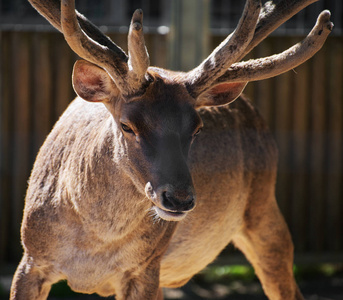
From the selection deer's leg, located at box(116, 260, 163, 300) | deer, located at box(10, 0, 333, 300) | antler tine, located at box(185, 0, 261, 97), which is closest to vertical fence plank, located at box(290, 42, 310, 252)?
deer, located at box(10, 0, 333, 300)

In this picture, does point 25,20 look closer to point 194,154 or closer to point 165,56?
point 165,56

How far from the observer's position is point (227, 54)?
3658 millimetres

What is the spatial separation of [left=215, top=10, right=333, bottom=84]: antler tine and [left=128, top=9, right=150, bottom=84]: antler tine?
1.86 ft

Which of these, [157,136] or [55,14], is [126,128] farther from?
[55,14]

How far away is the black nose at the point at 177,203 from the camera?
10.5 feet

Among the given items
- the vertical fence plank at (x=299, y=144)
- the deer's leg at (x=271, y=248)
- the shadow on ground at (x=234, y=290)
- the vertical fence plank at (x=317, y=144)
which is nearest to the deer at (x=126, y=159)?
the deer's leg at (x=271, y=248)

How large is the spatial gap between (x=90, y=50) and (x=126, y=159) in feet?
2.06

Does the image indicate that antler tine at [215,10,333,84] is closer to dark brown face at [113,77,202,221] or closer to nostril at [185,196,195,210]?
dark brown face at [113,77,202,221]

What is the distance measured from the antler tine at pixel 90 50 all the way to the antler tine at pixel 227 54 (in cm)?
41

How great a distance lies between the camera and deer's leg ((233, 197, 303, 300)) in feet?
17.0

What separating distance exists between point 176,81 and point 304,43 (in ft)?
2.63

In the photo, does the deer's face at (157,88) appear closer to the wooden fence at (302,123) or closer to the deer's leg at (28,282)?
the deer's leg at (28,282)

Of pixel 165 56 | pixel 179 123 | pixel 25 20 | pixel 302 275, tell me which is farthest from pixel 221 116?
pixel 25 20

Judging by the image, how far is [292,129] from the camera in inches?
297
